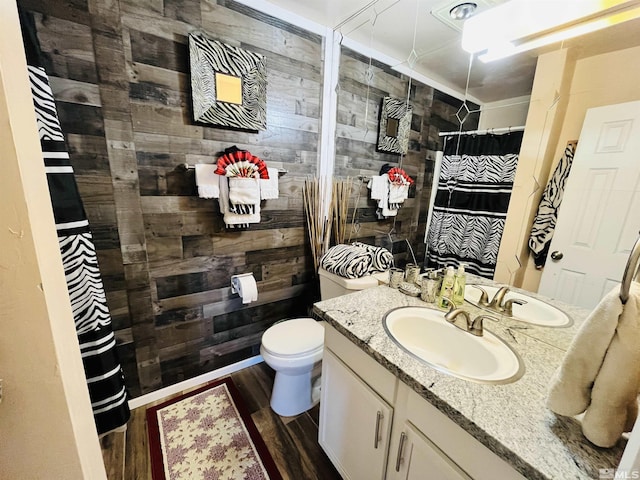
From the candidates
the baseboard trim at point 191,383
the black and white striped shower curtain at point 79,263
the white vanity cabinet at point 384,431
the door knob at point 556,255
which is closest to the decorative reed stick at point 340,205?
the white vanity cabinet at point 384,431

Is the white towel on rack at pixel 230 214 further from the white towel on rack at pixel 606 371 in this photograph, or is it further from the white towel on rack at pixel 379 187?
the white towel on rack at pixel 606 371

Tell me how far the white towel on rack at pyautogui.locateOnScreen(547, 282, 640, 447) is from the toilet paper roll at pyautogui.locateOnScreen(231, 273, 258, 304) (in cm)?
148

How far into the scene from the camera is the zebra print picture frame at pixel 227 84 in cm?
135

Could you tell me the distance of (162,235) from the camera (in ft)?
4.76

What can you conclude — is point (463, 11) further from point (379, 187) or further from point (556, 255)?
point (556, 255)

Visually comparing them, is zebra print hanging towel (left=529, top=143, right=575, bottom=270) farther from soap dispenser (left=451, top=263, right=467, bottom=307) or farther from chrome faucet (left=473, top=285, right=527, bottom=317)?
soap dispenser (left=451, top=263, right=467, bottom=307)

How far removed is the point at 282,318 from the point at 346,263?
79cm

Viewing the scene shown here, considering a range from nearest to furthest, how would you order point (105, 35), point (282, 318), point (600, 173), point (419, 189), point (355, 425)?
point (600, 173)
point (355, 425)
point (105, 35)
point (419, 189)
point (282, 318)

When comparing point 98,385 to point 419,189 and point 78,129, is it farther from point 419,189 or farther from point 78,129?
point 419,189

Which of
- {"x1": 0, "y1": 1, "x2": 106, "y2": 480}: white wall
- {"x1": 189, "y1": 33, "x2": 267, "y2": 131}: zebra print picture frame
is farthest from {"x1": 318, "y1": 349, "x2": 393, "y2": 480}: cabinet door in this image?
{"x1": 189, "y1": 33, "x2": 267, "y2": 131}: zebra print picture frame

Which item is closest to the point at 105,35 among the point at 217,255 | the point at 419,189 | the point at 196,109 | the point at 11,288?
the point at 196,109

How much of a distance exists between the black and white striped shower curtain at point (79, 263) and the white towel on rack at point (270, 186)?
0.87m

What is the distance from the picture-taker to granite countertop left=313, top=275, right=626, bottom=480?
537 mm

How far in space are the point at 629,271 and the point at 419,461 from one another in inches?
29.0
